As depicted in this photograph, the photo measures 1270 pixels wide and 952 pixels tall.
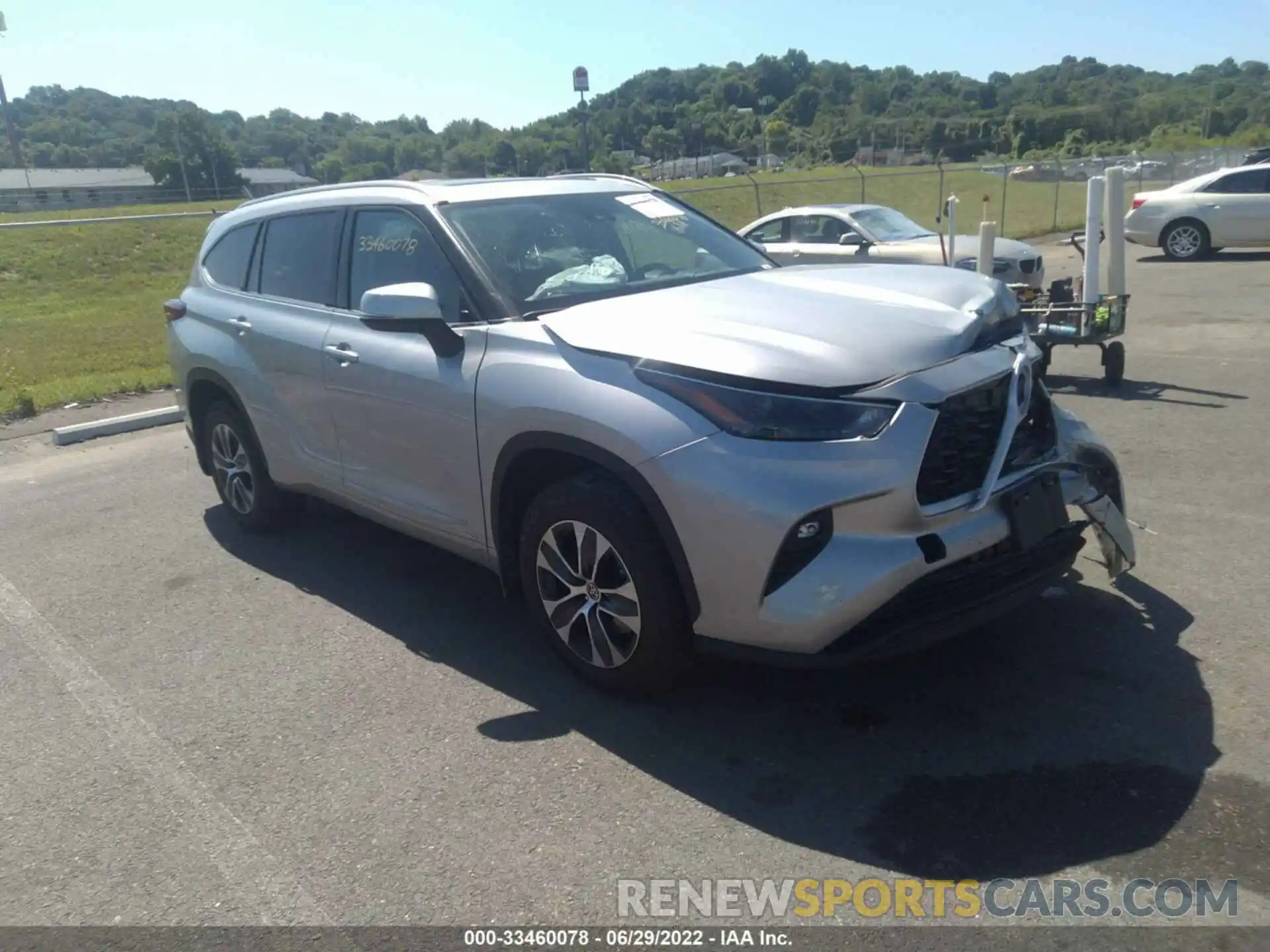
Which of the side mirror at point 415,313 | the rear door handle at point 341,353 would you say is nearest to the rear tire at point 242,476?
the rear door handle at point 341,353

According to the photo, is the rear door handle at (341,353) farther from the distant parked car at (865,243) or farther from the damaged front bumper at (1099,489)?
the distant parked car at (865,243)

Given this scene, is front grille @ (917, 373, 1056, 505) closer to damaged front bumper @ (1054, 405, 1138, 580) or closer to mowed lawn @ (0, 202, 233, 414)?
damaged front bumper @ (1054, 405, 1138, 580)

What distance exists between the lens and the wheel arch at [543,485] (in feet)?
11.4

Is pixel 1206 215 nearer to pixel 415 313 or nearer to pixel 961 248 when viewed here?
pixel 961 248

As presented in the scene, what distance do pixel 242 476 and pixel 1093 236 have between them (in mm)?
6484

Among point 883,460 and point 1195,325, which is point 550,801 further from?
point 1195,325

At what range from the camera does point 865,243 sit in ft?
45.2

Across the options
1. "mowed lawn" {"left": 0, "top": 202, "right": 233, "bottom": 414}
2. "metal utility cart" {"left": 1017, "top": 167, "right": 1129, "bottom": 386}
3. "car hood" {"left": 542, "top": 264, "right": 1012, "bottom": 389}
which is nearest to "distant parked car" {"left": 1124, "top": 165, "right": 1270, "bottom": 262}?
"metal utility cart" {"left": 1017, "top": 167, "right": 1129, "bottom": 386}

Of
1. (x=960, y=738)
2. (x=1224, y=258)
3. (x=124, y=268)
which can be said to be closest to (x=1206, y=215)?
(x=1224, y=258)

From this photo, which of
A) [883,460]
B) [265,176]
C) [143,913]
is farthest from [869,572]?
[265,176]

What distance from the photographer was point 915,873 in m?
2.90

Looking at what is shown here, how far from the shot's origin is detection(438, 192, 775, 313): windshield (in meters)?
4.38

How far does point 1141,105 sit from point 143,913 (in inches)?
3288

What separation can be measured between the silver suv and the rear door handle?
0.06ft
